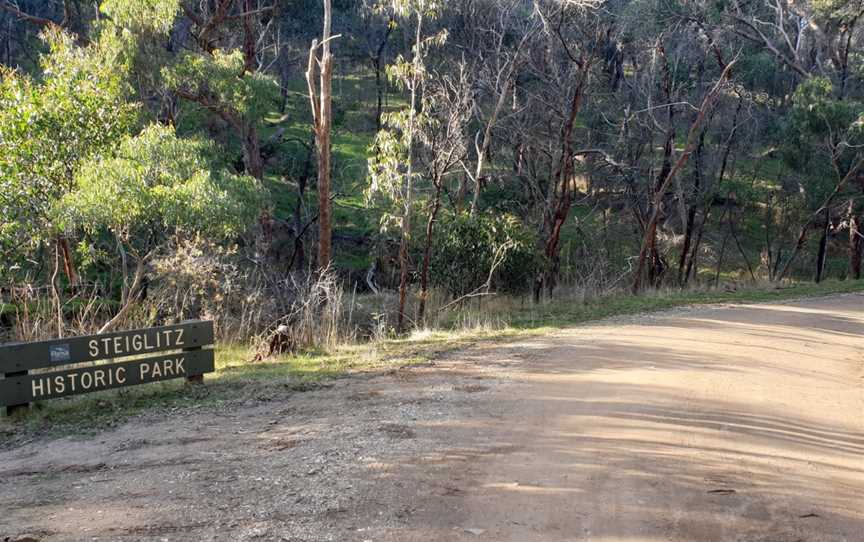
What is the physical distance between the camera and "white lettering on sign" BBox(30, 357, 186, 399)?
8.50 m

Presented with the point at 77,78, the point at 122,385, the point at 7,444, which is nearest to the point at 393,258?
the point at 77,78

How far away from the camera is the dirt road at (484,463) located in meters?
5.46

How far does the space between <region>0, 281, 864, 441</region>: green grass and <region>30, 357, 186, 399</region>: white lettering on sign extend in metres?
0.25

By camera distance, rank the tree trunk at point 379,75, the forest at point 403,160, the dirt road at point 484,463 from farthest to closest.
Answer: the tree trunk at point 379,75 < the forest at point 403,160 < the dirt road at point 484,463

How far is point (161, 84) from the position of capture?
59.3 feet

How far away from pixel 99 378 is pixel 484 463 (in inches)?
183

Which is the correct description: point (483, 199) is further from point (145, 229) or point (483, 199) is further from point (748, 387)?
point (748, 387)

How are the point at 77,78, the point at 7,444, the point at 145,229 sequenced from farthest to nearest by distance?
the point at 145,229 → the point at 77,78 → the point at 7,444

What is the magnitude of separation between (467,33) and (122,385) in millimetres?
18669

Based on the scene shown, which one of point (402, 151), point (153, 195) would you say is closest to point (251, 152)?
point (402, 151)

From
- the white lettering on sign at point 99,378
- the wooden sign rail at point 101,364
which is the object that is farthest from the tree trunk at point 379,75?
the white lettering on sign at point 99,378

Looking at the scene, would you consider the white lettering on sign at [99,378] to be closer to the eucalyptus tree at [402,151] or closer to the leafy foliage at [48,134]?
the leafy foliage at [48,134]

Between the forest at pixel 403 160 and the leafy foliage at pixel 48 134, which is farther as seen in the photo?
the forest at pixel 403 160

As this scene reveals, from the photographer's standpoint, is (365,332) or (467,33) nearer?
(365,332)
